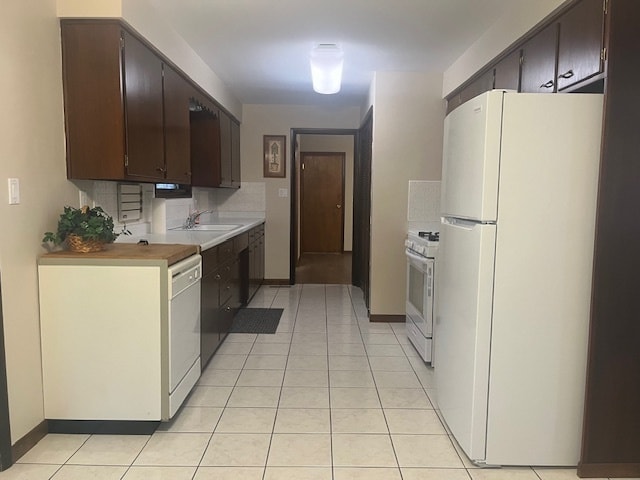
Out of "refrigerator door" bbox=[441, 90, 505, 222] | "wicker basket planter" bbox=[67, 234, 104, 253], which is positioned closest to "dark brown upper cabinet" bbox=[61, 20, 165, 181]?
"wicker basket planter" bbox=[67, 234, 104, 253]

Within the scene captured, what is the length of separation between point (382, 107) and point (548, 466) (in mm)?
3216

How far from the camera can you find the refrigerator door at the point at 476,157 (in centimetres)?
193

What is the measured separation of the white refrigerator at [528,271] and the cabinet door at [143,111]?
1.76 meters

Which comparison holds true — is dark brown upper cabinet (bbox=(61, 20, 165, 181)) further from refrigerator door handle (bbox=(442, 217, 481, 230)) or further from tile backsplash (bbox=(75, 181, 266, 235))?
refrigerator door handle (bbox=(442, 217, 481, 230))

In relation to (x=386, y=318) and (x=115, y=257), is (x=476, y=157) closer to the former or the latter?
(x=115, y=257)

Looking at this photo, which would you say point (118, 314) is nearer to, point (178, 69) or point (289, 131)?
point (178, 69)

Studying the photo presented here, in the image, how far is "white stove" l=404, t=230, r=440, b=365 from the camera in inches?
129

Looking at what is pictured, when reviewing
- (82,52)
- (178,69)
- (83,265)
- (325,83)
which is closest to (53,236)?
(83,265)

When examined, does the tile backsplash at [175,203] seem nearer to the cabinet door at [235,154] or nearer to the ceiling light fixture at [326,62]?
the cabinet door at [235,154]

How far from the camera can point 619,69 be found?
72.4 inches

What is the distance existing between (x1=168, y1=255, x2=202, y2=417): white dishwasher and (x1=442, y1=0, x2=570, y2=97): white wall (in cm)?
229

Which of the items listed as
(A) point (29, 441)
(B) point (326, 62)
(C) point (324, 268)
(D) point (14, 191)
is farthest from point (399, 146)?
(C) point (324, 268)

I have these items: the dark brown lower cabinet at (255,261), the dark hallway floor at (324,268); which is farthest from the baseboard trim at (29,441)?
the dark hallway floor at (324,268)

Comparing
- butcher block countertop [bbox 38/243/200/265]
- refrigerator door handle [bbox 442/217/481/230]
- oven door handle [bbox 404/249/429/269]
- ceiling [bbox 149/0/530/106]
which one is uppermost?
ceiling [bbox 149/0/530/106]
